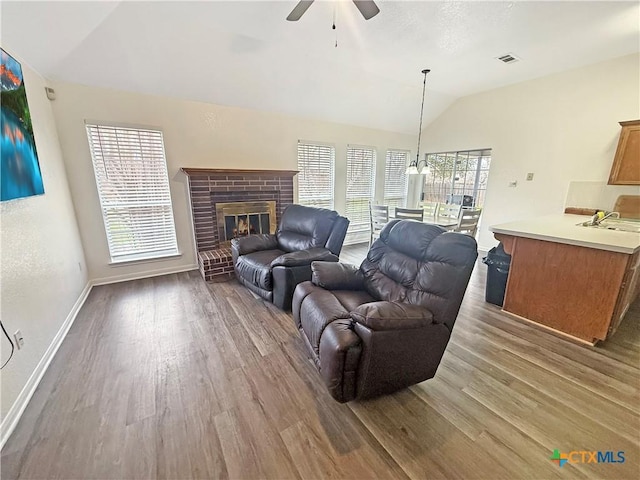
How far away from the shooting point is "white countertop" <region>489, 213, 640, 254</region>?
2.05 meters

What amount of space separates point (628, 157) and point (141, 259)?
6.72 metres

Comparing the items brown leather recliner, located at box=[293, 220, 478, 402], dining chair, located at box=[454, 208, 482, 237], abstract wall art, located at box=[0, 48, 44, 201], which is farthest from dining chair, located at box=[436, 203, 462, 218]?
abstract wall art, located at box=[0, 48, 44, 201]

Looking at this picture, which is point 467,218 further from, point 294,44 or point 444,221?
point 294,44

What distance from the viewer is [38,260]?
206 centimetres

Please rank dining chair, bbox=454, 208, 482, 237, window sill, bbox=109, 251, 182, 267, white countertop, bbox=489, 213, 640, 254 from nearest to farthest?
white countertop, bbox=489, 213, 640, 254 → window sill, bbox=109, 251, 182, 267 → dining chair, bbox=454, 208, 482, 237

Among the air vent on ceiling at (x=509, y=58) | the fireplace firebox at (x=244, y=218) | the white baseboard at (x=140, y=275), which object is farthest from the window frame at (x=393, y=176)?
the white baseboard at (x=140, y=275)

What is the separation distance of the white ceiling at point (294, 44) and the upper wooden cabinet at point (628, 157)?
992 mm

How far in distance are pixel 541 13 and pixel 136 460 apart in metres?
4.72

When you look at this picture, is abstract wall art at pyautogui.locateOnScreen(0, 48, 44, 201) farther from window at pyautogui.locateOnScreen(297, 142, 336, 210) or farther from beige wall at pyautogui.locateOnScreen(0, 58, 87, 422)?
window at pyautogui.locateOnScreen(297, 142, 336, 210)

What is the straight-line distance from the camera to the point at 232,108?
3.86 meters

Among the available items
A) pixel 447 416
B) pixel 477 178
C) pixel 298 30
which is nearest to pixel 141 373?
pixel 447 416

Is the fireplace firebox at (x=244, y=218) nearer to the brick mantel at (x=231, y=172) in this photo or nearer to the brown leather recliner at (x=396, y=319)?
the brick mantel at (x=231, y=172)

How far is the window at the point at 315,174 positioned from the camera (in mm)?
4785

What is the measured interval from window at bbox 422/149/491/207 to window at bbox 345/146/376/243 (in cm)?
123
